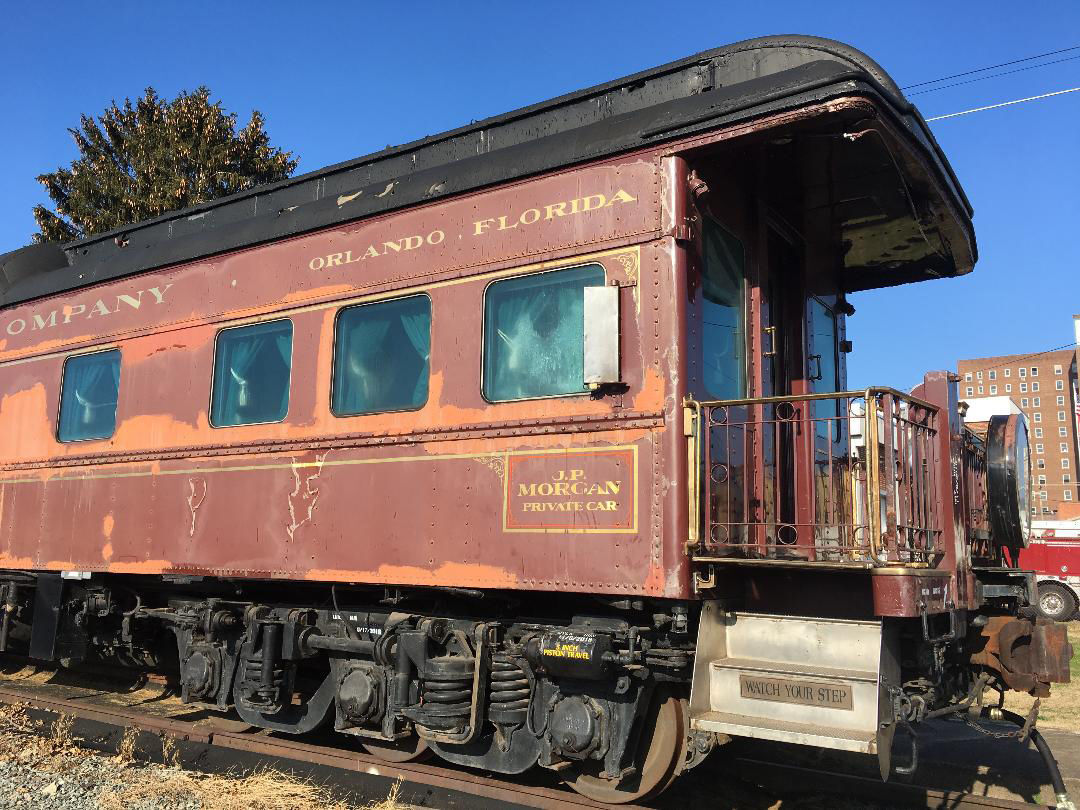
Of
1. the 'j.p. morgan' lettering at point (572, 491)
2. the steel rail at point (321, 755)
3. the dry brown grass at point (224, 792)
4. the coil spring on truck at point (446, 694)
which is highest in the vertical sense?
the 'j.p. morgan' lettering at point (572, 491)

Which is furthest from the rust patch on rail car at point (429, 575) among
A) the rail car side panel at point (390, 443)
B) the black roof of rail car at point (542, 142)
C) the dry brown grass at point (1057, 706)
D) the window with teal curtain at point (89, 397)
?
the dry brown grass at point (1057, 706)

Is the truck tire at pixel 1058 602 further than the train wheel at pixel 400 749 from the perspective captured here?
Yes

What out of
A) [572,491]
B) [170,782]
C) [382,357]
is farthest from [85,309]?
[572,491]

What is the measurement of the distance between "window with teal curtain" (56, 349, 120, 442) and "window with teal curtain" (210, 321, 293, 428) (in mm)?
1303

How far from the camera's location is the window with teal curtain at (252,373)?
6297 mm

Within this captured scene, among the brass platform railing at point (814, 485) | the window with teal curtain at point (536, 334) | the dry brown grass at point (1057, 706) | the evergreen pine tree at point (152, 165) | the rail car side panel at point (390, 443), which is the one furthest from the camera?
the evergreen pine tree at point (152, 165)

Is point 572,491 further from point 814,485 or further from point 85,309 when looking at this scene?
point 85,309

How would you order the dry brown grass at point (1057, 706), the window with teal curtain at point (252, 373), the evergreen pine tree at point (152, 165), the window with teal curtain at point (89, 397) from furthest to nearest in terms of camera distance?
the evergreen pine tree at point (152, 165) < the dry brown grass at point (1057, 706) < the window with teal curtain at point (89, 397) < the window with teal curtain at point (252, 373)

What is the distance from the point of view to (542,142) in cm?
545

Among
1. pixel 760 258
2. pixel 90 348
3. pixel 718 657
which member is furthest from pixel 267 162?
pixel 718 657

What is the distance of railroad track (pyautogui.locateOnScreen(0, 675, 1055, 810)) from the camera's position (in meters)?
5.18

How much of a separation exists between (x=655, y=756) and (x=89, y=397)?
549cm

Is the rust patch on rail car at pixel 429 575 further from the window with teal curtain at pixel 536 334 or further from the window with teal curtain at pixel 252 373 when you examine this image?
the window with teal curtain at pixel 252 373

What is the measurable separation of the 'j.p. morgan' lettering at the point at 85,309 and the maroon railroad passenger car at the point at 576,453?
7cm
